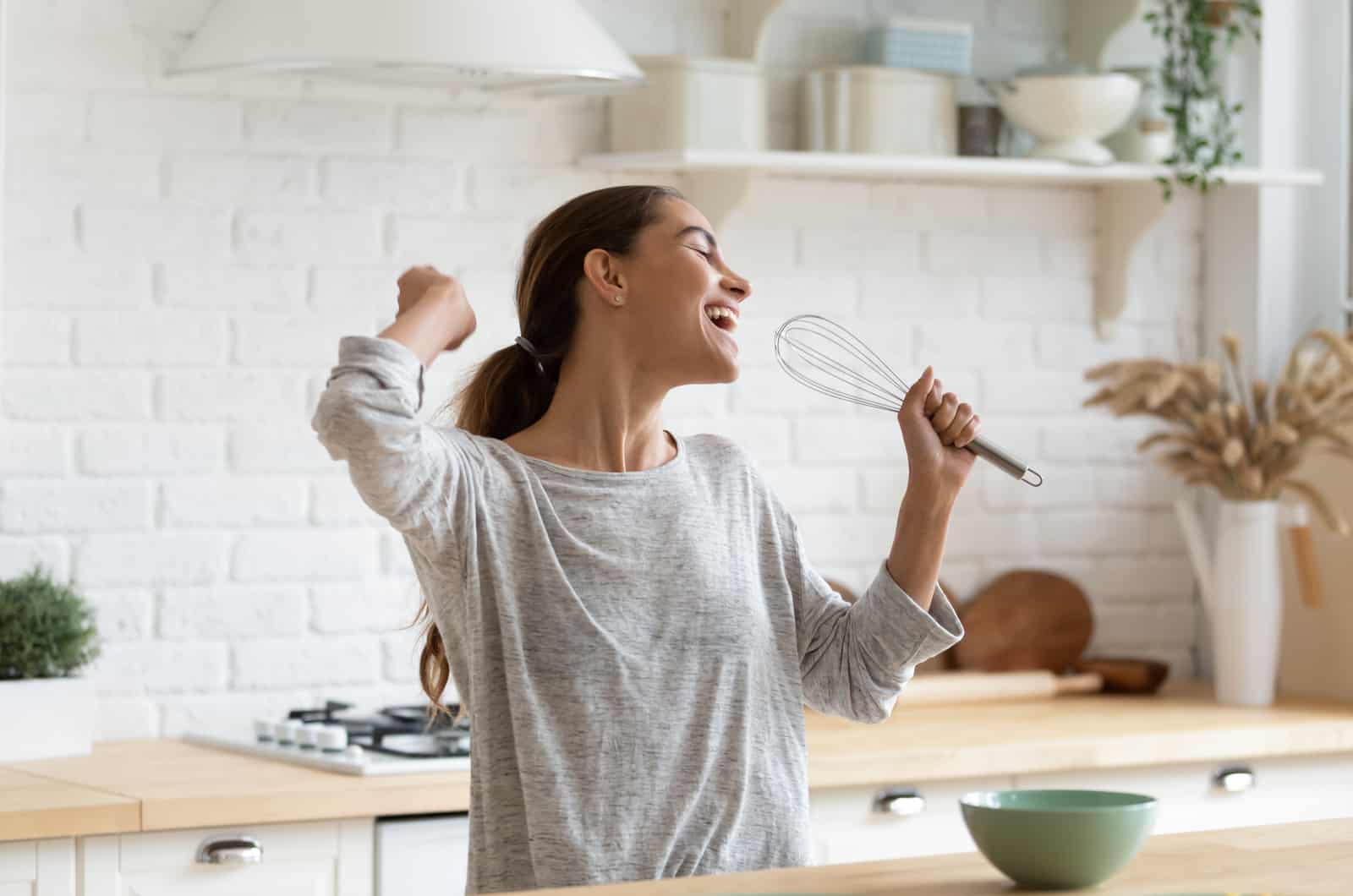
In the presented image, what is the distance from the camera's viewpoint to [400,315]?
162 cm

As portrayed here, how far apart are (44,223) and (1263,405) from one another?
195 centimetres

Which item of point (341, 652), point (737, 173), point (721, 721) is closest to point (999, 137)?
point (737, 173)

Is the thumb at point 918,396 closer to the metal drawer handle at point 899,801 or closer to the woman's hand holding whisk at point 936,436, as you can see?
the woman's hand holding whisk at point 936,436

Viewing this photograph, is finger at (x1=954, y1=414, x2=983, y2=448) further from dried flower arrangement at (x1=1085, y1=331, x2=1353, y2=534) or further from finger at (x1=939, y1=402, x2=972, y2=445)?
dried flower arrangement at (x1=1085, y1=331, x2=1353, y2=534)

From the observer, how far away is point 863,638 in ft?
5.78

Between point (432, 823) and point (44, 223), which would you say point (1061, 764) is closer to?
point (432, 823)

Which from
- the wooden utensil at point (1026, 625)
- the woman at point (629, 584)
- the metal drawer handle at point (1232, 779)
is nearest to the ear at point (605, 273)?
the woman at point (629, 584)

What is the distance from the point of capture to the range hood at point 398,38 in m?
2.09

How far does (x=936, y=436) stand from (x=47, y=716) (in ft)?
4.27

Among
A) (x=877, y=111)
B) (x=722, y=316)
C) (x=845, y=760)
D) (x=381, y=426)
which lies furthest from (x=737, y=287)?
(x=877, y=111)

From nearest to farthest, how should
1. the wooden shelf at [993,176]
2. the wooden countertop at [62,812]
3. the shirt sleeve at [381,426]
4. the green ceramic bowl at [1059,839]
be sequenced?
the green ceramic bowl at [1059,839], the shirt sleeve at [381,426], the wooden countertop at [62,812], the wooden shelf at [993,176]

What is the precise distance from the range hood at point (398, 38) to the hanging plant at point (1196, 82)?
1.30m

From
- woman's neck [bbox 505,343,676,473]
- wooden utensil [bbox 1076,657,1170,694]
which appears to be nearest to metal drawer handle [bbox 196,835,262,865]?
woman's neck [bbox 505,343,676,473]

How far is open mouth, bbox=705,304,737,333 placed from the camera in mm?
1801
